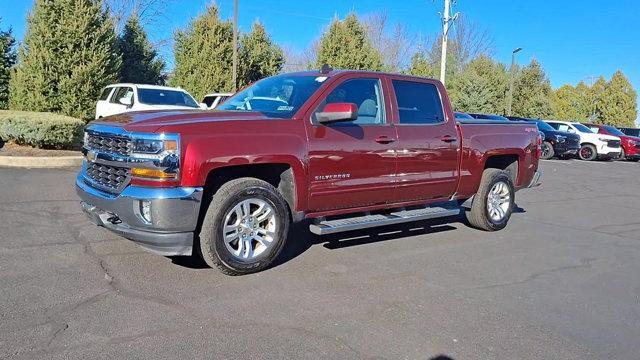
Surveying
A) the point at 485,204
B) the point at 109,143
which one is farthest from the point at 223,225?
the point at 485,204

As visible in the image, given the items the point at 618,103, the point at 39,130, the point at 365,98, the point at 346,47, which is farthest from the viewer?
the point at 618,103

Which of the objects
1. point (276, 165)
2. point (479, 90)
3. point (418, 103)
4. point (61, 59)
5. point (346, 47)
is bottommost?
point (276, 165)

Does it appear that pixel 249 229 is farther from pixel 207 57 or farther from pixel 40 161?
pixel 207 57

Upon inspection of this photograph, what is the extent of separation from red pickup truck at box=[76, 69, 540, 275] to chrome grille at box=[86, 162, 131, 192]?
0.01 m

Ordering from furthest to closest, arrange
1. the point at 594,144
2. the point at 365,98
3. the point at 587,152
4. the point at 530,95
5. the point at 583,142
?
the point at 530,95, the point at 587,152, the point at 583,142, the point at 594,144, the point at 365,98

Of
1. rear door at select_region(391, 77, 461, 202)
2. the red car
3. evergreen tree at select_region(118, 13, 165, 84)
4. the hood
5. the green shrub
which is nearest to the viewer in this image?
the hood

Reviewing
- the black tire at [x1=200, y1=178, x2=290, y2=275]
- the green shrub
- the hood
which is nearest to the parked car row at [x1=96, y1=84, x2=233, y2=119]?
the green shrub

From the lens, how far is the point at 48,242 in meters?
5.46

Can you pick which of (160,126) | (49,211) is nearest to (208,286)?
(160,126)

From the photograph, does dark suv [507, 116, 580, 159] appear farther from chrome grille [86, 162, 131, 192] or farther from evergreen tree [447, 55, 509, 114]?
chrome grille [86, 162, 131, 192]

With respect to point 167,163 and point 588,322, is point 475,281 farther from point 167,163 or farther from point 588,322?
point 167,163

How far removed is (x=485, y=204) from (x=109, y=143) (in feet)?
15.7

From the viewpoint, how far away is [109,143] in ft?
15.5

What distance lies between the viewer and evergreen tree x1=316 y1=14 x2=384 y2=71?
86.3ft
